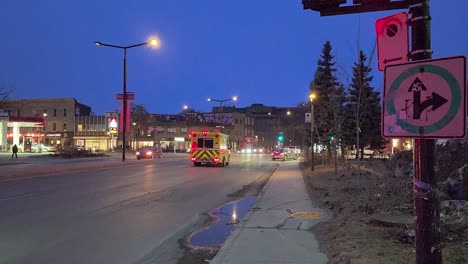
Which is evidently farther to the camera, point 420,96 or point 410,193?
point 410,193

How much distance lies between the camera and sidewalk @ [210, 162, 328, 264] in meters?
7.45

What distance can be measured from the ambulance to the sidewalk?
79.2 ft

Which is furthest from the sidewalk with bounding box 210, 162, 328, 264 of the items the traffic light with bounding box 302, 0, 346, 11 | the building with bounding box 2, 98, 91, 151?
the building with bounding box 2, 98, 91, 151

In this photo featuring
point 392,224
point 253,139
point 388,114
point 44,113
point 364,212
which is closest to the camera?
point 388,114

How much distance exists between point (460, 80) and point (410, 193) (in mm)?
7425

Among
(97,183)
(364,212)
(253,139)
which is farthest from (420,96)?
(253,139)

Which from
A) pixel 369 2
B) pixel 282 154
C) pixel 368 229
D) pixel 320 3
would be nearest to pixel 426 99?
pixel 369 2

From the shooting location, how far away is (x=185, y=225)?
450 inches

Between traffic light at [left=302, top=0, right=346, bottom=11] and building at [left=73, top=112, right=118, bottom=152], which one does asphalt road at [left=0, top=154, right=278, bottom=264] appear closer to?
traffic light at [left=302, top=0, right=346, bottom=11]

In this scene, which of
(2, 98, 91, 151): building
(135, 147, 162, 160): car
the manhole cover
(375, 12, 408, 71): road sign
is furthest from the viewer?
(2, 98, 91, 151): building

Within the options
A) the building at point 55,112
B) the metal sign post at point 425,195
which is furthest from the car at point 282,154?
the building at point 55,112

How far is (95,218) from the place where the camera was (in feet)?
39.2

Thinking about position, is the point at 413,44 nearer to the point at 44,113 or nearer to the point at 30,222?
the point at 30,222

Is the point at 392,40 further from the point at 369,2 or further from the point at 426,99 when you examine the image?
the point at 426,99
